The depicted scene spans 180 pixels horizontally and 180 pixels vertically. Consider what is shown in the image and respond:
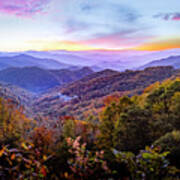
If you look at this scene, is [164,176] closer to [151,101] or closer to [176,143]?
[176,143]

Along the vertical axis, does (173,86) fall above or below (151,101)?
above

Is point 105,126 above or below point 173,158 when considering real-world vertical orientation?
Result: below

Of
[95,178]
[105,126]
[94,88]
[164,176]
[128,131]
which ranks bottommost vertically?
[94,88]

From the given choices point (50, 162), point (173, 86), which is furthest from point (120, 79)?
point (50, 162)

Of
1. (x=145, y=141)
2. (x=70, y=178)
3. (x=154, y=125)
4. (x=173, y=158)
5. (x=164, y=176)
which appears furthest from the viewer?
(x=154, y=125)

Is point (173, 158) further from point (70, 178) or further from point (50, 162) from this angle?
point (70, 178)

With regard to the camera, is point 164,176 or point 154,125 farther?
point 154,125

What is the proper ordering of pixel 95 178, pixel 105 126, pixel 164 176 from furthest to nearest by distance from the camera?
pixel 105 126, pixel 164 176, pixel 95 178

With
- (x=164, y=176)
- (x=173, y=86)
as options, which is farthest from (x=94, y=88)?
(x=164, y=176)

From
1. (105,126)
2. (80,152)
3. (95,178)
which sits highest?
(80,152)
